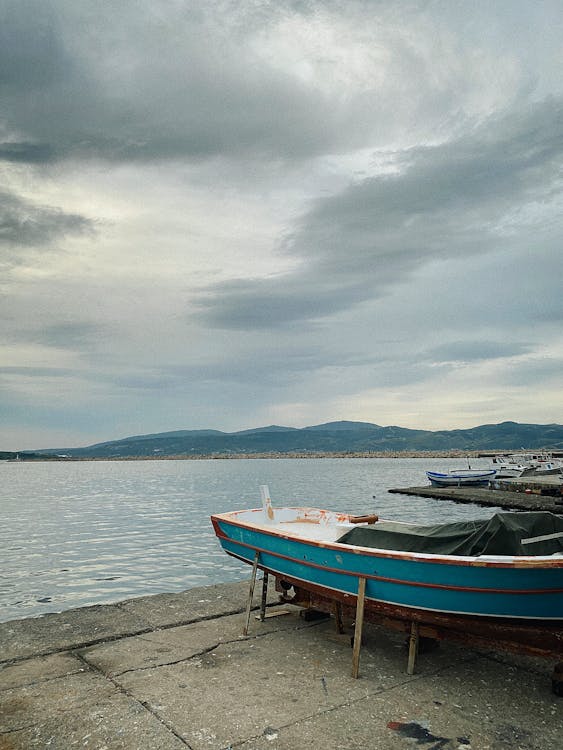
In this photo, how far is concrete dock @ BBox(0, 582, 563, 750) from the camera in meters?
4.63

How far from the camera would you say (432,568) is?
560 cm

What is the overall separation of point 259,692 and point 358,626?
1281mm

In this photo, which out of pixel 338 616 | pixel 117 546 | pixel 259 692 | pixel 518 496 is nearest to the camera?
pixel 259 692

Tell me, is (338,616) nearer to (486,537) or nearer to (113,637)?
(486,537)

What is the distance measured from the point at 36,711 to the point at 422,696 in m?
3.82

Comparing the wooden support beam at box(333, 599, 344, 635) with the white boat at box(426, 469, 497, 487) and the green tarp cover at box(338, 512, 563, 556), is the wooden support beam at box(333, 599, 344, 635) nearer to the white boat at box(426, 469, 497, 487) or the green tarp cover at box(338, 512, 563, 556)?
the green tarp cover at box(338, 512, 563, 556)

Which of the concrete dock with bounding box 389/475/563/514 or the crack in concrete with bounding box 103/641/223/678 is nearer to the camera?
the crack in concrete with bounding box 103/641/223/678

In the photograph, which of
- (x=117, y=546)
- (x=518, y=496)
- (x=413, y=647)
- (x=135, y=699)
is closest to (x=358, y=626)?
(x=413, y=647)

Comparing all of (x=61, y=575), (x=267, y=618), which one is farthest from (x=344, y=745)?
(x=61, y=575)

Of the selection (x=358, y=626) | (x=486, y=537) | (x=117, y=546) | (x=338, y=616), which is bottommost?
(x=117, y=546)

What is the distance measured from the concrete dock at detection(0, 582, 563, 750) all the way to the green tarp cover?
4.27ft

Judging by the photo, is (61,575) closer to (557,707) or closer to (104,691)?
(104,691)

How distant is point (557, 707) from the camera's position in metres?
5.09

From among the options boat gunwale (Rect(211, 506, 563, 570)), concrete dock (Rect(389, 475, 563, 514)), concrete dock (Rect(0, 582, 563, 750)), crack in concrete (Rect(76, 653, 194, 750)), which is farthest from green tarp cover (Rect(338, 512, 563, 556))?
concrete dock (Rect(389, 475, 563, 514))
